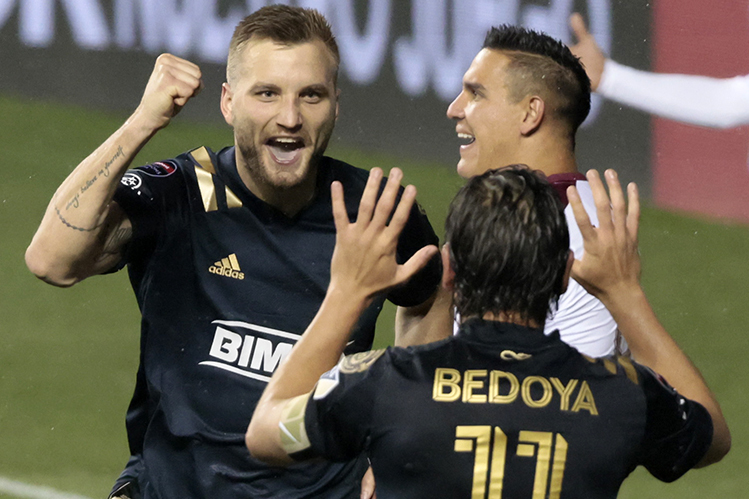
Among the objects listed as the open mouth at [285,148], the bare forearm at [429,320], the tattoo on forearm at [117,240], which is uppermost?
the open mouth at [285,148]

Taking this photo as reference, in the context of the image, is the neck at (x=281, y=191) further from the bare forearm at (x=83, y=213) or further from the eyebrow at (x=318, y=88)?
the bare forearm at (x=83, y=213)

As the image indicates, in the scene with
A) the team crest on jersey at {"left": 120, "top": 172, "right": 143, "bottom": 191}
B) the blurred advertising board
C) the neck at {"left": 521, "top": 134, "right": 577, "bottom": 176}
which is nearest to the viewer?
the team crest on jersey at {"left": 120, "top": 172, "right": 143, "bottom": 191}

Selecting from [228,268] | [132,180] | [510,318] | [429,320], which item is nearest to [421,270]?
[429,320]

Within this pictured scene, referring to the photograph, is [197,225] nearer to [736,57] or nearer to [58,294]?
[58,294]

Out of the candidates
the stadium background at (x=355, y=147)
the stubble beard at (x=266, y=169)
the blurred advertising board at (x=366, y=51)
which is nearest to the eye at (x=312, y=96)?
the stubble beard at (x=266, y=169)

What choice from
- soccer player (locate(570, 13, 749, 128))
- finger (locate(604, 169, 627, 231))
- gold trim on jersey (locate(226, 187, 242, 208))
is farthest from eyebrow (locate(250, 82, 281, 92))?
soccer player (locate(570, 13, 749, 128))

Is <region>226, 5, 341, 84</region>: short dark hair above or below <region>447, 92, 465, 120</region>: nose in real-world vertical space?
above

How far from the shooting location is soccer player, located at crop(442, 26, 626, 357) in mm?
4363

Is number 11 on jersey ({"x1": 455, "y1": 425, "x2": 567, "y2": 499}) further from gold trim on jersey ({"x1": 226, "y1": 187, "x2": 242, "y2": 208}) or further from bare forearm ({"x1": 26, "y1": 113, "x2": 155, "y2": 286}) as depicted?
gold trim on jersey ({"x1": 226, "y1": 187, "x2": 242, "y2": 208})

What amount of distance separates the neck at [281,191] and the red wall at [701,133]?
585 centimetres

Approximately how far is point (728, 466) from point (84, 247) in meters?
4.86

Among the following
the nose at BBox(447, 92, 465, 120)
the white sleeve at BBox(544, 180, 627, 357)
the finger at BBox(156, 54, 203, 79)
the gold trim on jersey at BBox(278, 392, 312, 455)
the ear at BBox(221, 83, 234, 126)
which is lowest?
the white sleeve at BBox(544, 180, 627, 357)

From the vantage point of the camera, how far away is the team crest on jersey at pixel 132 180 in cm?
342

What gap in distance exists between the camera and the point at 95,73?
1091 centimetres
